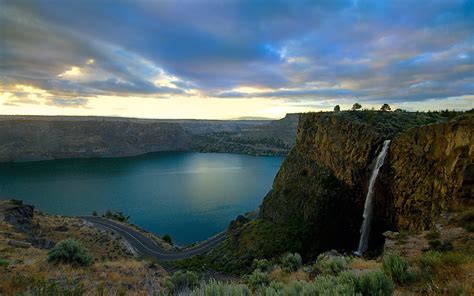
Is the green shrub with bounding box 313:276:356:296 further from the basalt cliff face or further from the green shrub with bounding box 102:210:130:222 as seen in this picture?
the green shrub with bounding box 102:210:130:222

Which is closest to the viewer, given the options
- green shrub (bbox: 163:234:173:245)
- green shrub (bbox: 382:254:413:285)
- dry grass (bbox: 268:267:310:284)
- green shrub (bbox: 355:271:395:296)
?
green shrub (bbox: 355:271:395:296)

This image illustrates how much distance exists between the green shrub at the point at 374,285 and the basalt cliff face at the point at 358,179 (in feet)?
53.9

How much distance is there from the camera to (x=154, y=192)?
8325cm

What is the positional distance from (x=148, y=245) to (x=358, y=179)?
30.9m

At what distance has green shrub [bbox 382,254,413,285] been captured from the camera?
239 inches

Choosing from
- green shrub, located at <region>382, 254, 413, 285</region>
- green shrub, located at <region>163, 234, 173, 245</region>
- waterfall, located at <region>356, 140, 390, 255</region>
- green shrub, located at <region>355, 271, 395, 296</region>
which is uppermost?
green shrub, located at <region>355, 271, 395, 296</region>

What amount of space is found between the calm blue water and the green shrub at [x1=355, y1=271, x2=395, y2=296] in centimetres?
4968

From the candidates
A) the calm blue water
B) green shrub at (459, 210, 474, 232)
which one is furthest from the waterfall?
the calm blue water

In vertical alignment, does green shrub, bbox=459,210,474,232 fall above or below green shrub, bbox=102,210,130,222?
above

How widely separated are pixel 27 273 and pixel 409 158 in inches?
1039

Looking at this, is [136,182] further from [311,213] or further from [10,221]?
[311,213]

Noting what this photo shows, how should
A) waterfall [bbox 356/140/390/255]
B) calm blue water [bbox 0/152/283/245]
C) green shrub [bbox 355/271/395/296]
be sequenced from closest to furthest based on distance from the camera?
green shrub [bbox 355/271/395/296], waterfall [bbox 356/140/390/255], calm blue water [bbox 0/152/283/245]

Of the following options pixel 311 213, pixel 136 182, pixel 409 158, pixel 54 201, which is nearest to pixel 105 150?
pixel 136 182

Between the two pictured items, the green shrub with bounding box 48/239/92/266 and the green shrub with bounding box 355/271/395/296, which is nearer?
the green shrub with bounding box 355/271/395/296
